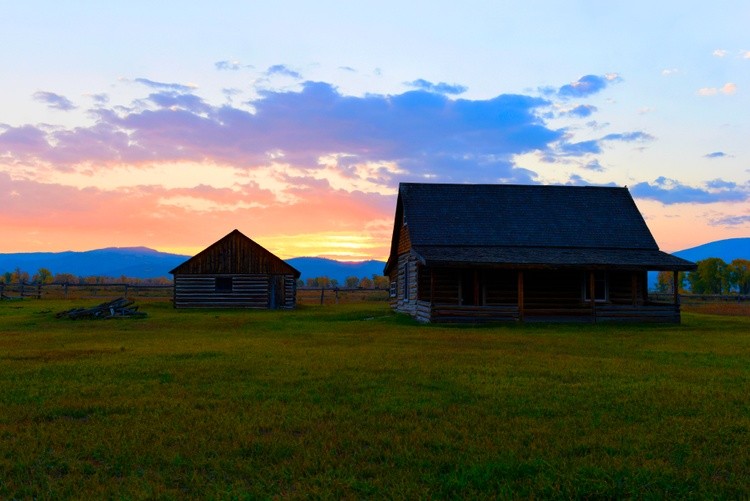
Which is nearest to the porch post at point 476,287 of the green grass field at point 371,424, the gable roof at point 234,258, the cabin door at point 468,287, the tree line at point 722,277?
the cabin door at point 468,287

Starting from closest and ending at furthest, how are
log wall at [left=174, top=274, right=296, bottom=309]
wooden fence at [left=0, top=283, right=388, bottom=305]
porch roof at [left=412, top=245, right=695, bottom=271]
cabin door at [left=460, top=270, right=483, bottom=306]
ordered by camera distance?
1. porch roof at [left=412, top=245, right=695, bottom=271]
2. cabin door at [left=460, top=270, right=483, bottom=306]
3. log wall at [left=174, top=274, right=296, bottom=309]
4. wooden fence at [left=0, top=283, right=388, bottom=305]

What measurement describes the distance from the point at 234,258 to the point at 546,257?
2139cm

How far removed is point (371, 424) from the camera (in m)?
7.61

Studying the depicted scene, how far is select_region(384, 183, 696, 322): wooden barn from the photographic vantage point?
28172 mm

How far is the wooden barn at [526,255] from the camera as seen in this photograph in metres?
28.2

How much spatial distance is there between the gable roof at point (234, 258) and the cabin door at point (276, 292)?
0.57 m

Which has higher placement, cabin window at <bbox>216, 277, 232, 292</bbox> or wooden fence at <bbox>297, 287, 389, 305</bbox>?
cabin window at <bbox>216, 277, 232, 292</bbox>

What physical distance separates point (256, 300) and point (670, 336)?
26.6 metres

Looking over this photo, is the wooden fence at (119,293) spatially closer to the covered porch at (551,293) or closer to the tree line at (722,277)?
the covered porch at (551,293)

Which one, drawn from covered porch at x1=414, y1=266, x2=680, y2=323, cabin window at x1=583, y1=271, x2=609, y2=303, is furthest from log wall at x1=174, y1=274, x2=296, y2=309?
cabin window at x1=583, y1=271, x2=609, y2=303

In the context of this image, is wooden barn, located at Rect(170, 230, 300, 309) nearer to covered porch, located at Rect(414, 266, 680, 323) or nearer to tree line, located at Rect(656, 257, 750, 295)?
covered porch, located at Rect(414, 266, 680, 323)

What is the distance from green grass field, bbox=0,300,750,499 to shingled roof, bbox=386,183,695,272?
1306 cm

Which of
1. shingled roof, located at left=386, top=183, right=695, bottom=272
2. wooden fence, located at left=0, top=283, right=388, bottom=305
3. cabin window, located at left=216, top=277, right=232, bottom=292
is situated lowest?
wooden fence, located at left=0, top=283, right=388, bottom=305

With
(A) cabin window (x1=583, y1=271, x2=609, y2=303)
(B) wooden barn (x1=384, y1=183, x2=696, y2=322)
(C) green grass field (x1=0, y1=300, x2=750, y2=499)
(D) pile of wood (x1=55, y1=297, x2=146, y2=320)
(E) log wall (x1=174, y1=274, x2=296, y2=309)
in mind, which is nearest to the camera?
(C) green grass field (x1=0, y1=300, x2=750, y2=499)
